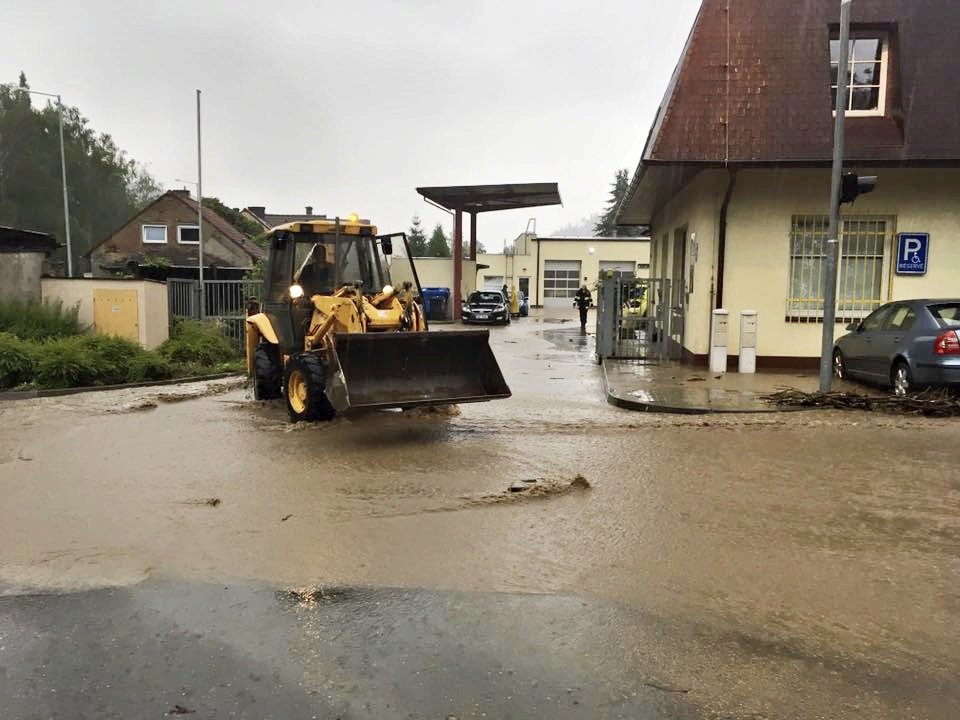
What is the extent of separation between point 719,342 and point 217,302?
44.5ft

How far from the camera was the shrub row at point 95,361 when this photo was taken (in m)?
13.9

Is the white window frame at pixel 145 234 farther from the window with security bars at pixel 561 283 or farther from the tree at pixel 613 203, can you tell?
the tree at pixel 613 203

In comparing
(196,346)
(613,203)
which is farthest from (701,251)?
(613,203)

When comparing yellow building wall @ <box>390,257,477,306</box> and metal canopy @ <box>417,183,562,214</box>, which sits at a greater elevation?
metal canopy @ <box>417,183,562,214</box>

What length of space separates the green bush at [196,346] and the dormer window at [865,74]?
14144 millimetres

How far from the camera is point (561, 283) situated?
58625 millimetres

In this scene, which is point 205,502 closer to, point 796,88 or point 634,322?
point 796,88

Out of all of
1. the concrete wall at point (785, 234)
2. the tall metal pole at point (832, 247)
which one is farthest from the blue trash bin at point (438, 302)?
the tall metal pole at point (832, 247)

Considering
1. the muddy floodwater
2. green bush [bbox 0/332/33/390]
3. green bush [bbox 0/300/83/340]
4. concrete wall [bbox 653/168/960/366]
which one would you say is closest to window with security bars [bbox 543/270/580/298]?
concrete wall [bbox 653/168/960/366]

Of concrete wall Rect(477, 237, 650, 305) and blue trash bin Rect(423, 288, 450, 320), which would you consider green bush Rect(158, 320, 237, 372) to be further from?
concrete wall Rect(477, 237, 650, 305)

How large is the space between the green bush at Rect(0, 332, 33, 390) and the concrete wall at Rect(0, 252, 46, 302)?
334 centimetres

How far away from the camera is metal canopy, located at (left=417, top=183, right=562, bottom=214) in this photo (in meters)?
36.0

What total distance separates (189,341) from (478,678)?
51.6 ft

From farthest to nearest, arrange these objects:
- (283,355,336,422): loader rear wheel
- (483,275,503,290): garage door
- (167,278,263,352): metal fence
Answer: (483,275,503,290): garage door → (167,278,263,352): metal fence → (283,355,336,422): loader rear wheel
